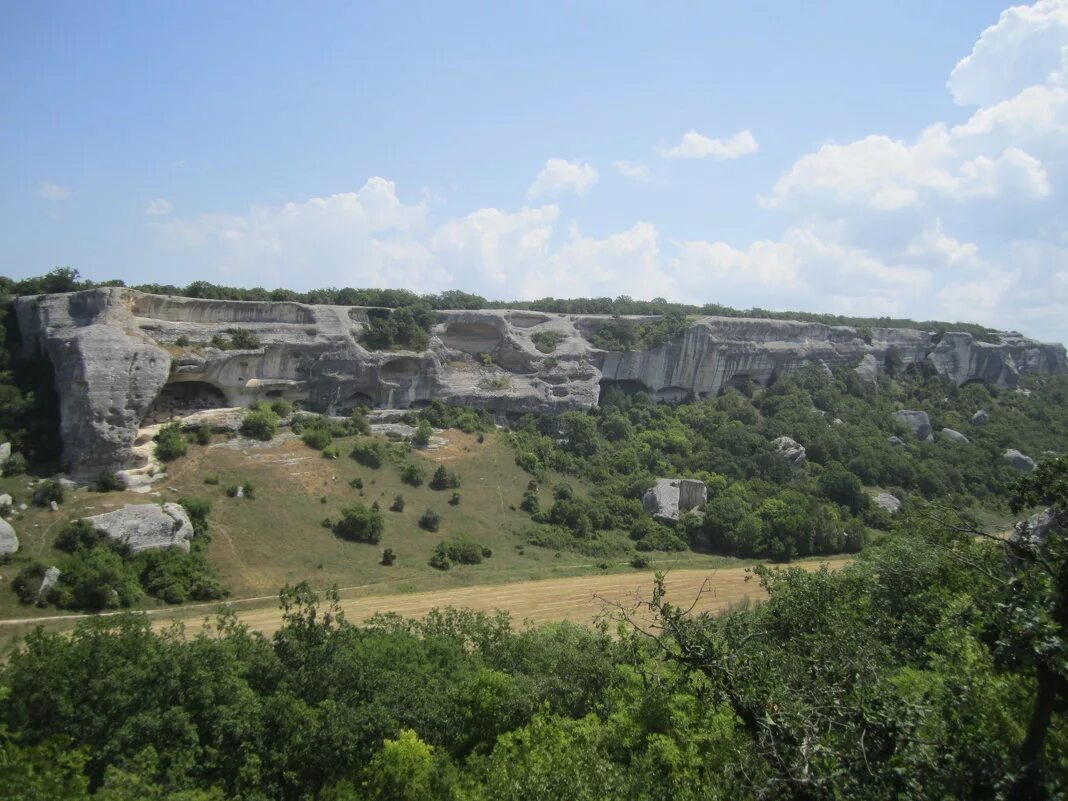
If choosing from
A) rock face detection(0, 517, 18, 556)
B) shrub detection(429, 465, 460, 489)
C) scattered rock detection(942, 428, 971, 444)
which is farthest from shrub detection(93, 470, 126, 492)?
scattered rock detection(942, 428, 971, 444)

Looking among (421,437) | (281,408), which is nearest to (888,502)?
(421,437)

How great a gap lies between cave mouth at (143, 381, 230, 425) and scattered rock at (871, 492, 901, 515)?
130 ft

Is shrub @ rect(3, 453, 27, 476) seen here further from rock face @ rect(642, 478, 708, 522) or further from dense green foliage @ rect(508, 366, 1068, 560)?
rock face @ rect(642, 478, 708, 522)

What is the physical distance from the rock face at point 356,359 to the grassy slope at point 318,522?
3.61 m

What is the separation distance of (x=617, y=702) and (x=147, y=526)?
2111cm

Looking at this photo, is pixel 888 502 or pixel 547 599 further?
pixel 888 502

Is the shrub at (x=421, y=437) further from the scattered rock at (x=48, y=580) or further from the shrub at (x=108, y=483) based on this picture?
the scattered rock at (x=48, y=580)

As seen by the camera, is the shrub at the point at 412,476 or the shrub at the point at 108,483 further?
the shrub at the point at 412,476

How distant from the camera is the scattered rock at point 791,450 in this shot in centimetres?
4772

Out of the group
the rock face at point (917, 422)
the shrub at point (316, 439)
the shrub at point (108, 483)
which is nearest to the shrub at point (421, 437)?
the shrub at point (316, 439)

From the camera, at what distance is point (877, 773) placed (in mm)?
5824

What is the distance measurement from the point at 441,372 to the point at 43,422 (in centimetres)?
2194

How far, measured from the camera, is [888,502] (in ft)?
147

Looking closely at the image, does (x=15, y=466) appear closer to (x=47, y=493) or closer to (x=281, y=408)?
(x=47, y=493)
